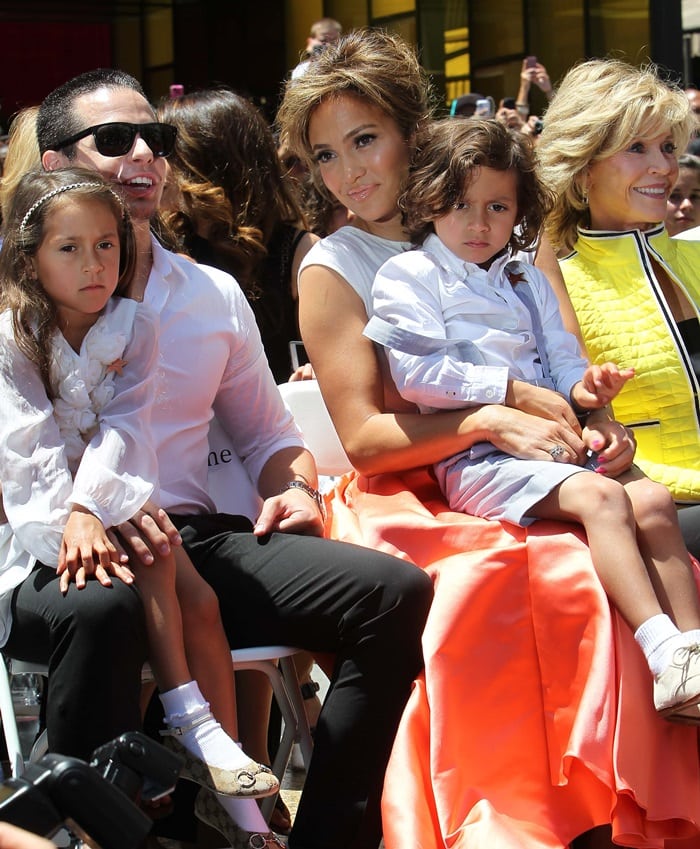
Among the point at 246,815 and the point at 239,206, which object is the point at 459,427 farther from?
the point at 239,206

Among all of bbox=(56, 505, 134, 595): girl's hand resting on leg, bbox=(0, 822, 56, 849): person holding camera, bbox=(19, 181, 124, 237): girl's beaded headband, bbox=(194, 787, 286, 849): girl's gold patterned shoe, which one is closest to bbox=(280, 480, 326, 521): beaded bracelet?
bbox=(56, 505, 134, 595): girl's hand resting on leg

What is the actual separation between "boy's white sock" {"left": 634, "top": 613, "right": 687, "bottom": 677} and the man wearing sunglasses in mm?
450

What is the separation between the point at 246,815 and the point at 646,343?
5.54 feet

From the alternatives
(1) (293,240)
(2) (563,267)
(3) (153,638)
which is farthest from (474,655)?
(1) (293,240)

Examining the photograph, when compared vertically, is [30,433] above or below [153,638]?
above

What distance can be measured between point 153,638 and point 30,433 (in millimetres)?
474

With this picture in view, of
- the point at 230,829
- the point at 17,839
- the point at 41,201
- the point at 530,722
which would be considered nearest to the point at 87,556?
the point at 230,829

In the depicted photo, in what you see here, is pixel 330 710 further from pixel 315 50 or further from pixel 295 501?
pixel 315 50

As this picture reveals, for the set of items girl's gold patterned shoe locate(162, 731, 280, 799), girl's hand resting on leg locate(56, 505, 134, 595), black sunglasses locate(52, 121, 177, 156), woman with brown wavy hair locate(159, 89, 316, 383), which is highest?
black sunglasses locate(52, 121, 177, 156)

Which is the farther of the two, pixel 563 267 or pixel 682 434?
pixel 563 267

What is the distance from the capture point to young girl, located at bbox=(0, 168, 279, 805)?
96.3 inches

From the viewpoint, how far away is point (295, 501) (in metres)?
2.86

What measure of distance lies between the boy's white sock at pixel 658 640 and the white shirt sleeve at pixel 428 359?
2.14 ft

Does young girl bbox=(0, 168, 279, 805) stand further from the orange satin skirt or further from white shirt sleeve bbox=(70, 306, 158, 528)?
the orange satin skirt
